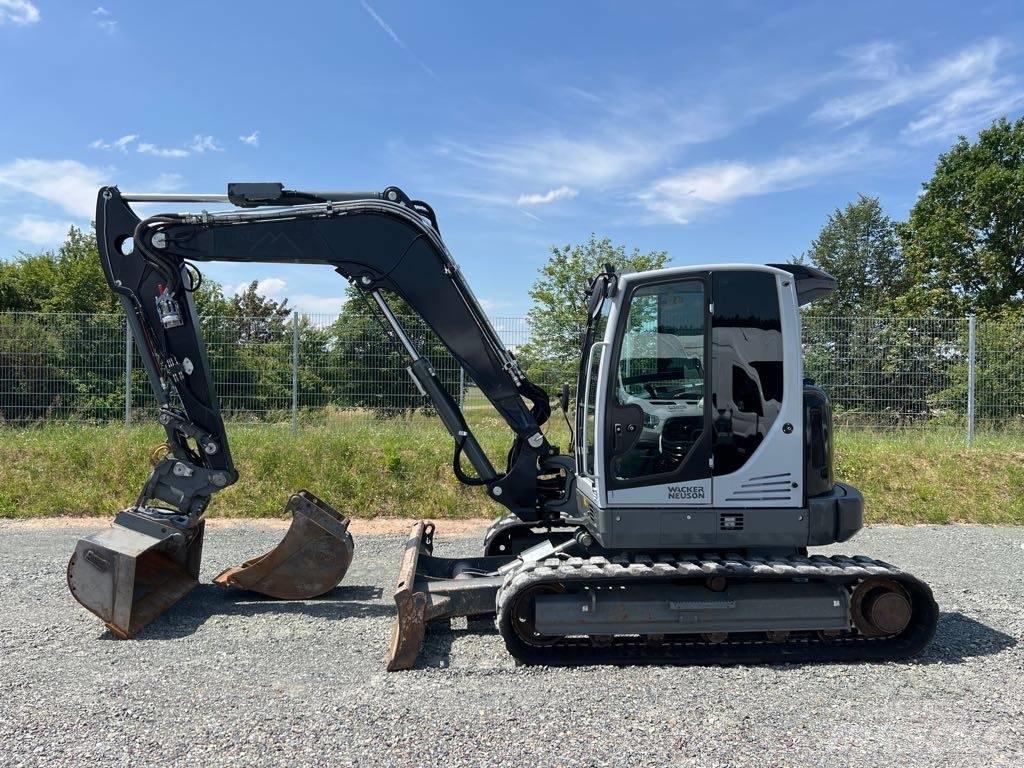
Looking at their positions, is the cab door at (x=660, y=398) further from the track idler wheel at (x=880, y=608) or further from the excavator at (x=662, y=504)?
the track idler wheel at (x=880, y=608)

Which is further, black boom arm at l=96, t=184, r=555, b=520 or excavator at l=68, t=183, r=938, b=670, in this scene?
black boom arm at l=96, t=184, r=555, b=520

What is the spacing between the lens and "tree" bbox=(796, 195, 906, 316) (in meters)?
44.4

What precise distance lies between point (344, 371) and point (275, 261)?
6.12 m

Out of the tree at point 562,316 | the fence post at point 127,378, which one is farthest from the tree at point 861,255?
the fence post at point 127,378

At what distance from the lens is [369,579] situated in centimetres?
655

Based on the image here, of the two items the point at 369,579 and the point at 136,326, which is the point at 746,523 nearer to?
the point at 369,579

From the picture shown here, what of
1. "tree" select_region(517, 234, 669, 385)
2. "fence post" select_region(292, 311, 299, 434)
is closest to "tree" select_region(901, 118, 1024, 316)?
"tree" select_region(517, 234, 669, 385)

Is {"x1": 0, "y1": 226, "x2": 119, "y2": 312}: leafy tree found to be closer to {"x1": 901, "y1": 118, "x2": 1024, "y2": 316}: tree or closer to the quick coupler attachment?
the quick coupler attachment

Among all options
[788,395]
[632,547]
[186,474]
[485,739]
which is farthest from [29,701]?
[788,395]

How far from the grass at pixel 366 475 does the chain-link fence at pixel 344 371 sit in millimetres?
578

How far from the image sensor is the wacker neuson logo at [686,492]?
4.72m

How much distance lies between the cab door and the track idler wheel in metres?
1.18

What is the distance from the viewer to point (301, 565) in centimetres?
574

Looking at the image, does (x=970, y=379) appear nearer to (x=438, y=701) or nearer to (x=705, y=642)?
(x=705, y=642)
